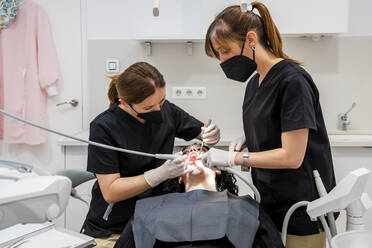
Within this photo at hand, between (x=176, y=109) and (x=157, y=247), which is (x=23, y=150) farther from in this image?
(x=157, y=247)

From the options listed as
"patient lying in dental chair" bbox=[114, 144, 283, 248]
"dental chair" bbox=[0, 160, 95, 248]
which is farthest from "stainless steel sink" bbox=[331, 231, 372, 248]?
"dental chair" bbox=[0, 160, 95, 248]

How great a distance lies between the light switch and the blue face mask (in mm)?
729

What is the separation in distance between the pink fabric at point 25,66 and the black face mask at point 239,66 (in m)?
1.67

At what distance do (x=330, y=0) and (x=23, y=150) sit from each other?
8.03 feet

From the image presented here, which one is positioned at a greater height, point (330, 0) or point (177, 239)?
point (330, 0)

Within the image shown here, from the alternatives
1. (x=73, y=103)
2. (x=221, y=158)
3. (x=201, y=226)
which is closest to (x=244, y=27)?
(x=221, y=158)

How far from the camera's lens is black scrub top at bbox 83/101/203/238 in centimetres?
130

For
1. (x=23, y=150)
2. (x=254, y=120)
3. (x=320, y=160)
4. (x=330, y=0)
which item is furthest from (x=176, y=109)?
(x=23, y=150)

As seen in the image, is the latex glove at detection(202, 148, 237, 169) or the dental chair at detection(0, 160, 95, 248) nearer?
the dental chair at detection(0, 160, 95, 248)

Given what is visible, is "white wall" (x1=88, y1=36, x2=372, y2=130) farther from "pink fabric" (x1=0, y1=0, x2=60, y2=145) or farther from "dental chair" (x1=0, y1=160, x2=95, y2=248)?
"dental chair" (x1=0, y1=160, x2=95, y2=248)

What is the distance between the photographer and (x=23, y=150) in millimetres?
2703

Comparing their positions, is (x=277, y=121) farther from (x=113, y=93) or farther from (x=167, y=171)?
(x=113, y=93)

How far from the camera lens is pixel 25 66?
2521 mm

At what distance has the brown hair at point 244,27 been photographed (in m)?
1.16
